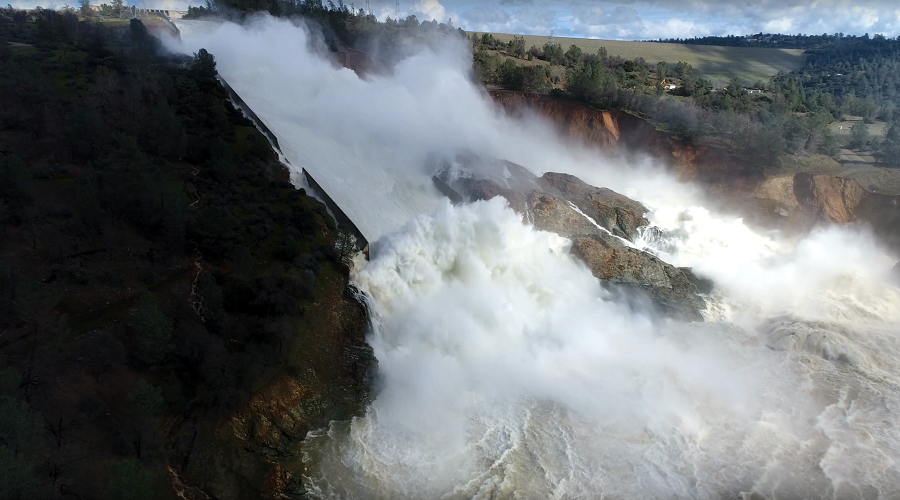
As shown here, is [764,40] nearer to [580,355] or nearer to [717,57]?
[717,57]

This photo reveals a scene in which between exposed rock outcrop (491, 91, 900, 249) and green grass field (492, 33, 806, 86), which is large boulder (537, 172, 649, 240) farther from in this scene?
green grass field (492, 33, 806, 86)

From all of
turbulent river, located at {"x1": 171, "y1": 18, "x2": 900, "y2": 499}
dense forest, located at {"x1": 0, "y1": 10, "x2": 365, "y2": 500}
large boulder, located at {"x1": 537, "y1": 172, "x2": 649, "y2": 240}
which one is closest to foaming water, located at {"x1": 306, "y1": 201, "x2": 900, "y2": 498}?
turbulent river, located at {"x1": 171, "y1": 18, "x2": 900, "y2": 499}

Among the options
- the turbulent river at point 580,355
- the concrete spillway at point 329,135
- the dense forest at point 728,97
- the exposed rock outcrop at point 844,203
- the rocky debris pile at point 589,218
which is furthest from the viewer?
the dense forest at point 728,97

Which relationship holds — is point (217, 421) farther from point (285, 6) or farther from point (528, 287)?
point (285, 6)

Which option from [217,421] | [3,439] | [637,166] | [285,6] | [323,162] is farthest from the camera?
[285,6]

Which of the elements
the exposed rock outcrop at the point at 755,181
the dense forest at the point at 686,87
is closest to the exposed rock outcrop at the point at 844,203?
the exposed rock outcrop at the point at 755,181

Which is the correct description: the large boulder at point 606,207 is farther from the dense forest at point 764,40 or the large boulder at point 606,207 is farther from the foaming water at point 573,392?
the dense forest at point 764,40

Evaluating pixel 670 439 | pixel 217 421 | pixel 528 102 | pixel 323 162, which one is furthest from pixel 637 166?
pixel 217 421
